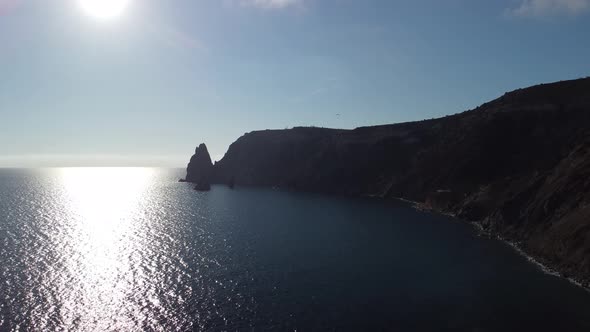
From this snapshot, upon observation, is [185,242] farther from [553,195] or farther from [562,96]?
[562,96]

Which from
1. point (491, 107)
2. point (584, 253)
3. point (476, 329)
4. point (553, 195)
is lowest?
point (476, 329)

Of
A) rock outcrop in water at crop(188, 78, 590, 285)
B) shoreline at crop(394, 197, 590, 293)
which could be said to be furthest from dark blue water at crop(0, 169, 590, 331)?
rock outcrop in water at crop(188, 78, 590, 285)

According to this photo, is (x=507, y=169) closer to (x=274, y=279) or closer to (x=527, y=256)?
(x=527, y=256)

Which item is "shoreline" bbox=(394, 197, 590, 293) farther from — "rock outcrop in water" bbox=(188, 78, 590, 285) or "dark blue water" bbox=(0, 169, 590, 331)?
"dark blue water" bbox=(0, 169, 590, 331)

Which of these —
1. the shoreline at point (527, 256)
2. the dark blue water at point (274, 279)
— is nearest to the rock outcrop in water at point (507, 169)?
the shoreline at point (527, 256)

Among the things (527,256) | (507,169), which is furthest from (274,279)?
(507,169)

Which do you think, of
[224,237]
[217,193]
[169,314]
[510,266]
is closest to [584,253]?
[510,266]
